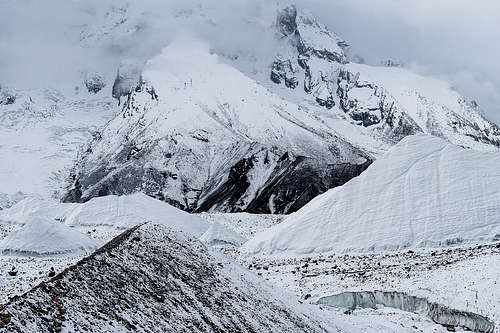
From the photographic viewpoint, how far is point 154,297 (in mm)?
21875

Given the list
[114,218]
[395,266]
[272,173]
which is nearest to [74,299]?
[395,266]

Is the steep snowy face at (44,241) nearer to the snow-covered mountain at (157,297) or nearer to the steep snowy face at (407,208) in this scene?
the steep snowy face at (407,208)

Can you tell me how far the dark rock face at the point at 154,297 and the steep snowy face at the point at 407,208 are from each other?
2211 cm

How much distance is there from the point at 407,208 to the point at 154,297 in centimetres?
3580

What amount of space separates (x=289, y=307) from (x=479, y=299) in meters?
11.2

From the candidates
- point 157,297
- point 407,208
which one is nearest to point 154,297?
point 157,297

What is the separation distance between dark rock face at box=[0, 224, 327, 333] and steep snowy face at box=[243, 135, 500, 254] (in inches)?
871

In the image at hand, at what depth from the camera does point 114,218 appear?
7688 cm

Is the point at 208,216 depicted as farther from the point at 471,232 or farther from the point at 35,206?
the point at 471,232

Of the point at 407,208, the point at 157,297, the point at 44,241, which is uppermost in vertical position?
the point at 157,297

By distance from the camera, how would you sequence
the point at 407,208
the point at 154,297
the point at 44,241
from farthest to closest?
1. the point at 407,208
2. the point at 44,241
3. the point at 154,297

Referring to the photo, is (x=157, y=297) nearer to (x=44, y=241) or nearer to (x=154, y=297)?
(x=154, y=297)

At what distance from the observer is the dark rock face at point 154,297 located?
1708 centimetres

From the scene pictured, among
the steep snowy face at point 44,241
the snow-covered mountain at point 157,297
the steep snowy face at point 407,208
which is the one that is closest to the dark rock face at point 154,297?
the snow-covered mountain at point 157,297
